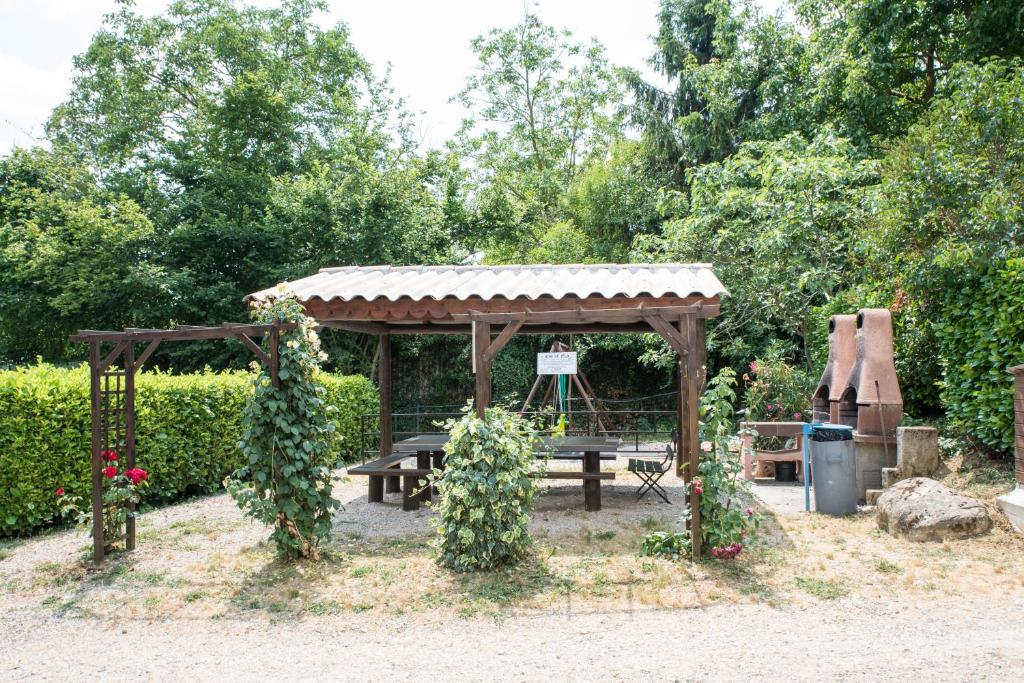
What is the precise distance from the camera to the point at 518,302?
683cm

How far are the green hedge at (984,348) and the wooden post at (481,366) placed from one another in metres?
4.87

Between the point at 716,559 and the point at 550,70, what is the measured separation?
2240cm

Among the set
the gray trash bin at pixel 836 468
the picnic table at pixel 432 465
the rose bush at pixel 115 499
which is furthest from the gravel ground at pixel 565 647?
the picnic table at pixel 432 465

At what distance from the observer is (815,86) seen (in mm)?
15688

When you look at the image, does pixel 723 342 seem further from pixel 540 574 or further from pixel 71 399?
pixel 71 399

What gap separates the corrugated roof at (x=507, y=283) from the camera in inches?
269

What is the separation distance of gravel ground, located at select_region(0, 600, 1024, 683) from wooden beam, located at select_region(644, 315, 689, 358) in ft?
6.02

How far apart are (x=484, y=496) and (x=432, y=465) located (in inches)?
129

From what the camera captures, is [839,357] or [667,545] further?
[839,357]

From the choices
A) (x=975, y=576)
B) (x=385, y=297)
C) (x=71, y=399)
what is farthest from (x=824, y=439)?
(x=71, y=399)

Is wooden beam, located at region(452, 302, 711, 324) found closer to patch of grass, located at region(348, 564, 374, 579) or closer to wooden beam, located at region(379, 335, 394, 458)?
patch of grass, located at region(348, 564, 374, 579)

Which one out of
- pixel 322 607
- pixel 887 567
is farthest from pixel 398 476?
pixel 887 567

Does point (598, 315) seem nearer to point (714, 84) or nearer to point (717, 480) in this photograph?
point (717, 480)

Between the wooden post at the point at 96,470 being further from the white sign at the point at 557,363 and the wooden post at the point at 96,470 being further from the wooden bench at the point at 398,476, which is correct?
the white sign at the point at 557,363
